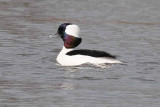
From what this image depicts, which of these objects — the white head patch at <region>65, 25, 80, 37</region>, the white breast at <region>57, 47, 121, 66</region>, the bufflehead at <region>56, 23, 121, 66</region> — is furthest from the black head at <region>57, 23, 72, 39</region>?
the white breast at <region>57, 47, 121, 66</region>

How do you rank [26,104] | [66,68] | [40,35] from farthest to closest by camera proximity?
[40,35]
[66,68]
[26,104]

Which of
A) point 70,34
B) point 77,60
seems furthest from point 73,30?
point 77,60

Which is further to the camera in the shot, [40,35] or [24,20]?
[24,20]

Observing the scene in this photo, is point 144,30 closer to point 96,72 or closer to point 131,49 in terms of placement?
point 131,49

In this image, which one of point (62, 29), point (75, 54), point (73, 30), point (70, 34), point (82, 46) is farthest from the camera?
point (82, 46)

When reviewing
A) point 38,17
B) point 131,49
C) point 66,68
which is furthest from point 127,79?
point 38,17

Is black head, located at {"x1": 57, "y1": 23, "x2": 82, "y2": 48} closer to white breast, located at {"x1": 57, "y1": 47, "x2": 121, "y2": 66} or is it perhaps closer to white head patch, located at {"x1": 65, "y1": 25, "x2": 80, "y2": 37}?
white head patch, located at {"x1": 65, "y1": 25, "x2": 80, "y2": 37}

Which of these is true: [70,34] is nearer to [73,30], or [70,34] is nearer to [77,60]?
[73,30]

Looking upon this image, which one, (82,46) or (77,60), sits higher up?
(77,60)
